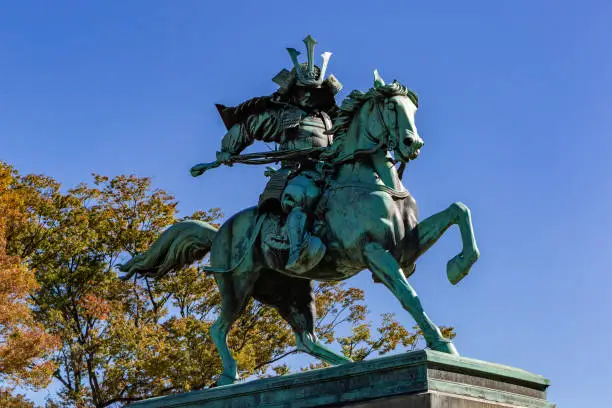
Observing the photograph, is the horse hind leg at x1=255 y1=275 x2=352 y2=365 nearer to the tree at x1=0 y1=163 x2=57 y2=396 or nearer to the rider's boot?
the rider's boot

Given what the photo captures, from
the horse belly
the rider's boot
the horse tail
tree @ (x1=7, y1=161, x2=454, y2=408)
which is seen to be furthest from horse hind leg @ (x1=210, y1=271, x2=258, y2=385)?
tree @ (x1=7, y1=161, x2=454, y2=408)

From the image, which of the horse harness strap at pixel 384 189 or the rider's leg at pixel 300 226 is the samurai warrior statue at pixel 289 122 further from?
the horse harness strap at pixel 384 189

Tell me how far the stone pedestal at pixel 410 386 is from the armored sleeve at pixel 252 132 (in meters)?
2.68

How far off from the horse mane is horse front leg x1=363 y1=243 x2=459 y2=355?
126cm

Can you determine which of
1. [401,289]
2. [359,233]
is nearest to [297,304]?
[359,233]

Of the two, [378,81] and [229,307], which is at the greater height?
[378,81]

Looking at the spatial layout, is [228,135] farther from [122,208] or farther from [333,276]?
[122,208]

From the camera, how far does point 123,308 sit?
22.3m

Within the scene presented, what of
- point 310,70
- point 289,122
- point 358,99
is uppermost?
point 310,70

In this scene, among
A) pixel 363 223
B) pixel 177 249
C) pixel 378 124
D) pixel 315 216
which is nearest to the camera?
pixel 363 223

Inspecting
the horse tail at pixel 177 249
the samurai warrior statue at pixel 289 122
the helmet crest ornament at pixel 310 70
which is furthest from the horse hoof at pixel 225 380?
the helmet crest ornament at pixel 310 70

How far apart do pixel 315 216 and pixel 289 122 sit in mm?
1329

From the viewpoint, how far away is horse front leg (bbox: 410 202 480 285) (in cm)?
751

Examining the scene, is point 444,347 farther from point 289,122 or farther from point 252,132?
point 252,132
